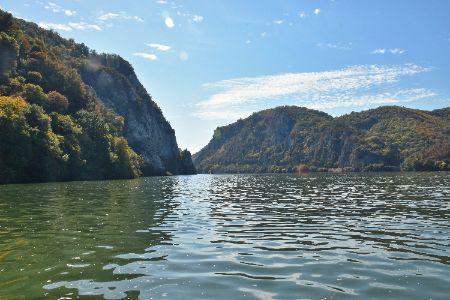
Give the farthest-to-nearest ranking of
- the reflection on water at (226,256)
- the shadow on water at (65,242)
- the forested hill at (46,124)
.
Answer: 1. the forested hill at (46,124)
2. the shadow on water at (65,242)
3. the reflection on water at (226,256)

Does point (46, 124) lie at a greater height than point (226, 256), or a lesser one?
greater

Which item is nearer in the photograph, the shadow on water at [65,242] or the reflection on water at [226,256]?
the reflection on water at [226,256]

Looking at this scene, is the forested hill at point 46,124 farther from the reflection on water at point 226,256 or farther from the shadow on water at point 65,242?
the reflection on water at point 226,256

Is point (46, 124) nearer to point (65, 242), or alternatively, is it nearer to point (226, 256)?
point (65, 242)

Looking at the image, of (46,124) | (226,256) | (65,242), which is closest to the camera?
(226,256)

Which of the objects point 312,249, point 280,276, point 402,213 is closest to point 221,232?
point 312,249

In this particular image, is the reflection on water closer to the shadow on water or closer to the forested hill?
the shadow on water

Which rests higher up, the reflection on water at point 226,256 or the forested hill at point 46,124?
the forested hill at point 46,124

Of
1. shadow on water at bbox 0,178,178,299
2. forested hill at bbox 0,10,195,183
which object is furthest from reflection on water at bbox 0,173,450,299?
forested hill at bbox 0,10,195,183

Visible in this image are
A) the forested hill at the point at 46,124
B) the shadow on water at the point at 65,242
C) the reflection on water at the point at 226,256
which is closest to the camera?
the reflection on water at the point at 226,256

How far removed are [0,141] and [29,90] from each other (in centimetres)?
3337

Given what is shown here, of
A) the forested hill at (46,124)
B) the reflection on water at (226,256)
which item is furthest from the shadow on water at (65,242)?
the forested hill at (46,124)

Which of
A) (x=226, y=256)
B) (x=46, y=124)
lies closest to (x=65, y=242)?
(x=226, y=256)

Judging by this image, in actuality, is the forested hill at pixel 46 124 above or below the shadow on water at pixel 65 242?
above
